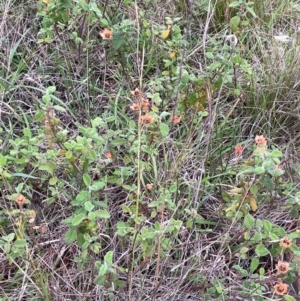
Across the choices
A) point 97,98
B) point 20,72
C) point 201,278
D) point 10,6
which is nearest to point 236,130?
point 97,98

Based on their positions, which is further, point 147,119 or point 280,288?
point 147,119

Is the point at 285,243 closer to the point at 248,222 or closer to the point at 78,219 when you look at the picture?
the point at 248,222

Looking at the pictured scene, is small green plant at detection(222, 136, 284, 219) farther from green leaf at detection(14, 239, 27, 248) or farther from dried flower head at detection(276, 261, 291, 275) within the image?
green leaf at detection(14, 239, 27, 248)

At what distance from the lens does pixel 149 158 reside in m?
1.68

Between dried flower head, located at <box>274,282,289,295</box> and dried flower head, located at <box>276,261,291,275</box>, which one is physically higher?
dried flower head, located at <box>276,261,291,275</box>

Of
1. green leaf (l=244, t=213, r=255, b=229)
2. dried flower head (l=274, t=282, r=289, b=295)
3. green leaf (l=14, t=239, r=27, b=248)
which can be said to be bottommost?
dried flower head (l=274, t=282, r=289, b=295)

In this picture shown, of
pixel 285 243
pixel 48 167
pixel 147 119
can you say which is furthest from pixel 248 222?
pixel 48 167

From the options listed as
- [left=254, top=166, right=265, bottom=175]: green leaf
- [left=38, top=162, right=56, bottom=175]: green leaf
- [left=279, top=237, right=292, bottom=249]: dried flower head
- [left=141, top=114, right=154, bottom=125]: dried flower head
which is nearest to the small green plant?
[left=254, top=166, right=265, bottom=175]: green leaf

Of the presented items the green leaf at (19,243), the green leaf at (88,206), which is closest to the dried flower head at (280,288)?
the green leaf at (88,206)

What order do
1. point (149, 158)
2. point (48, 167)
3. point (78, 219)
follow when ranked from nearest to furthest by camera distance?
point (78, 219), point (48, 167), point (149, 158)

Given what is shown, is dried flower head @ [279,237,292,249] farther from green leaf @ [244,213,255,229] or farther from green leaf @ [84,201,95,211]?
green leaf @ [84,201,95,211]

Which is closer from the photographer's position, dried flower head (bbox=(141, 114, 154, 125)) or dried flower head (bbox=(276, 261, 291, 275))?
dried flower head (bbox=(276, 261, 291, 275))

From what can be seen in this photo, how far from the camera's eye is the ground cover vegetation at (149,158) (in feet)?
4.68

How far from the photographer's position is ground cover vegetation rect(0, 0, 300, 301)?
4.68 ft
